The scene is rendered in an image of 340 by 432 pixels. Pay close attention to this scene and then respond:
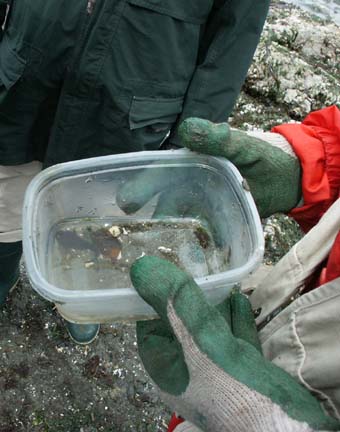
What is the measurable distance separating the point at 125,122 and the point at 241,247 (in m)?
0.52

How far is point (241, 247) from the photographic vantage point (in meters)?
1.25

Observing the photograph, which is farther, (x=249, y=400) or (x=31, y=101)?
(x=31, y=101)

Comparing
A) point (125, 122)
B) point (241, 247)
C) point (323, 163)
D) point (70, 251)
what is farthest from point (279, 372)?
point (125, 122)

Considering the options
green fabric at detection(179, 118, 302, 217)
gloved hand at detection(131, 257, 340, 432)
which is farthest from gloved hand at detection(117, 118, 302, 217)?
gloved hand at detection(131, 257, 340, 432)

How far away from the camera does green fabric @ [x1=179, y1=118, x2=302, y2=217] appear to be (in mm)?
1212

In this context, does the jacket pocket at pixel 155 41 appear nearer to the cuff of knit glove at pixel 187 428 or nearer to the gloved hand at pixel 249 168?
the gloved hand at pixel 249 168

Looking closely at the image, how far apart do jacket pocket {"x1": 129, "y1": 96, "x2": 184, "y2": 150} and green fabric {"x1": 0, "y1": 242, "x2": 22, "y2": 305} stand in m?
0.69

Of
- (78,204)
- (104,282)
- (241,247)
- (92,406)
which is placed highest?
(241,247)

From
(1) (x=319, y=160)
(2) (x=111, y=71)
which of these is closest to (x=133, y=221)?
(2) (x=111, y=71)

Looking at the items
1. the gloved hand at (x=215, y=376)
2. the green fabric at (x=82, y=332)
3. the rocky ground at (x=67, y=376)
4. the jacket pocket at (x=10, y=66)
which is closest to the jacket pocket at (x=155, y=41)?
the jacket pocket at (x=10, y=66)

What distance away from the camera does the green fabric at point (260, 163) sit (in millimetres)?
1212

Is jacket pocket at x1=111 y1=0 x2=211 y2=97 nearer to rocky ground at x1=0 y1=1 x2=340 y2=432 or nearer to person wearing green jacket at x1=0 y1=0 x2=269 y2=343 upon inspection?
person wearing green jacket at x1=0 y1=0 x2=269 y2=343

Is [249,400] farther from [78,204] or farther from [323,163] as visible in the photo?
[78,204]

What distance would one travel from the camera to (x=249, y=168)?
1.32 meters
